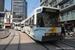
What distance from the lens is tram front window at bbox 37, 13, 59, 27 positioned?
20.3ft

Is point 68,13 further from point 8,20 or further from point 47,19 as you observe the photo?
point 8,20

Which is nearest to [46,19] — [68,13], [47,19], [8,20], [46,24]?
[47,19]

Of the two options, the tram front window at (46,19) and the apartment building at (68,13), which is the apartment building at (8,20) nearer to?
the apartment building at (68,13)

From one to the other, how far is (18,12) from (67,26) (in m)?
49.5

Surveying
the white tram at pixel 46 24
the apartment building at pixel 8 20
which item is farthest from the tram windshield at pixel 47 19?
the apartment building at pixel 8 20

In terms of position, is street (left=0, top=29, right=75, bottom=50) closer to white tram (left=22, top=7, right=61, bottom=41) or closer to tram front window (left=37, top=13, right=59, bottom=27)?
white tram (left=22, top=7, right=61, bottom=41)

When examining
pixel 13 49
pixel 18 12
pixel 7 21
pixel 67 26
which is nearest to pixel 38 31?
pixel 13 49

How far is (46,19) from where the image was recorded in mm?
6258

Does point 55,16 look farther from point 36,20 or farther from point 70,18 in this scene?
point 70,18

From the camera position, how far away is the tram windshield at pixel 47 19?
20.3ft

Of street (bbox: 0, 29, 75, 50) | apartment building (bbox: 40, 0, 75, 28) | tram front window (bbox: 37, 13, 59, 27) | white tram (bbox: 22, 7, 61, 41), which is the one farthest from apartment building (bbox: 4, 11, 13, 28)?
tram front window (bbox: 37, 13, 59, 27)

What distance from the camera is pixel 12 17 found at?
190 feet

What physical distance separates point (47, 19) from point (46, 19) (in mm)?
91

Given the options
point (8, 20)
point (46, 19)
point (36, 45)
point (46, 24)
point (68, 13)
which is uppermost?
point (8, 20)
